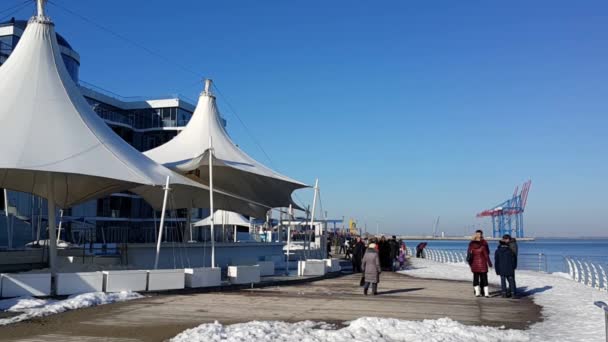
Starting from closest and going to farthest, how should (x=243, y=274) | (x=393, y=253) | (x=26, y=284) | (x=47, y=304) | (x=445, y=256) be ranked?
(x=47, y=304) < (x=26, y=284) < (x=243, y=274) < (x=393, y=253) < (x=445, y=256)

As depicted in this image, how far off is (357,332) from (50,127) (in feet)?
34.2

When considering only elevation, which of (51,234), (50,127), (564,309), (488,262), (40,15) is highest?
(40,15)

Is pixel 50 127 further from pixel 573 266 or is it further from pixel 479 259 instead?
pixel 573 266

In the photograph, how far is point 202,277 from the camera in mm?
16891

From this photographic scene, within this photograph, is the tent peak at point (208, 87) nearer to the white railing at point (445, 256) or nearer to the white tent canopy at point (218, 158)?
the white tent canopy at point (218, 158)

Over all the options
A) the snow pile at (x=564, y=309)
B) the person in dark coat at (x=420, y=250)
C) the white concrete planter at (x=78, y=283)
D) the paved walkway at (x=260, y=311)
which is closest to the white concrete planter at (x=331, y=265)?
the snow pile at (x=564, y=309)

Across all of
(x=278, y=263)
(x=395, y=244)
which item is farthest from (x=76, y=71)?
(x=395, y=244)

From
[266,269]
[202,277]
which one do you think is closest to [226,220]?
[266,269]

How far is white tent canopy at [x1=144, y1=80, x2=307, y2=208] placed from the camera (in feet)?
87.7

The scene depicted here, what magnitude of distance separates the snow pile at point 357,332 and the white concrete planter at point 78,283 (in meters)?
5.56

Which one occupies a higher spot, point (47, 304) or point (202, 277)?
point (202, 277)

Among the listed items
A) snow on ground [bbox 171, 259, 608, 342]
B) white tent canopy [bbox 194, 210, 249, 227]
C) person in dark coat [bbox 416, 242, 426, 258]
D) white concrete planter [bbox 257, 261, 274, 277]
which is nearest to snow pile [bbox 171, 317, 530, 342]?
snow on ground [bbox 171, 259, 608, 342]

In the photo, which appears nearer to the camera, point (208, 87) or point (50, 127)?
point (50, 127)

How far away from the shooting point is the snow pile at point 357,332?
907 centimetres
